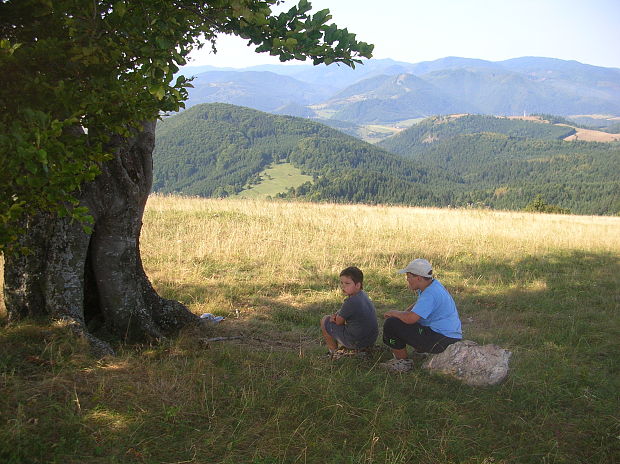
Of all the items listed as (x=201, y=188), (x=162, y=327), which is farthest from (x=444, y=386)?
(x=201, y=188)

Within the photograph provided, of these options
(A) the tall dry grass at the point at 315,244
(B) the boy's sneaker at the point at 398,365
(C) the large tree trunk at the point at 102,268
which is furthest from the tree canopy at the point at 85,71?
(A) the tall dry grass at the point at 315,244

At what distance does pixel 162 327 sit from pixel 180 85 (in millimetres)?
3315

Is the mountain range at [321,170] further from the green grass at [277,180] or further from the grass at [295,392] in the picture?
the grass at [295,392]

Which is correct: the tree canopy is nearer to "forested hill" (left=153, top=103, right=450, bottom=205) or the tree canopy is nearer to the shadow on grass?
the shadow on grass

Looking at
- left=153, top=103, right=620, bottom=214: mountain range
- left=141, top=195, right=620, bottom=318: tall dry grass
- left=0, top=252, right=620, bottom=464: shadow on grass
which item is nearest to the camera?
left=0, top=252, right=620, bottom=464: shadow on grass

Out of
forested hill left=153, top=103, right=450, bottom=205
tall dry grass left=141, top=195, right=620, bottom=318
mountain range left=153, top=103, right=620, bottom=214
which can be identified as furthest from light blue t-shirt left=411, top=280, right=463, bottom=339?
forested hill left=153, top=103, right=450, bottom=205

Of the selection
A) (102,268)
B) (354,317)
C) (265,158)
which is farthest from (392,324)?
(265,158)

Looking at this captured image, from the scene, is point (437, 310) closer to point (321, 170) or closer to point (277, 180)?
point (277, 180)

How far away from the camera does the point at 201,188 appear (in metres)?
129

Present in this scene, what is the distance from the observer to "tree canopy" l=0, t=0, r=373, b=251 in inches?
110

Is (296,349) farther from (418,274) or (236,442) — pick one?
(236,442)

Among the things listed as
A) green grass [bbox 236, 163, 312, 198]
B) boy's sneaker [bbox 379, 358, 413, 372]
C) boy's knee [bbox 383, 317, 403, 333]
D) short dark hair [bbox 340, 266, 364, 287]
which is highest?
short dark hair [bbox 340, 266, 364, 287]

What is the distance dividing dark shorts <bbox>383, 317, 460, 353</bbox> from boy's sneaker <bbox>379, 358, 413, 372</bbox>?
0.23 meters

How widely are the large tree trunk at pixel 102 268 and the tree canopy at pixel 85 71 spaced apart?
112 cm
